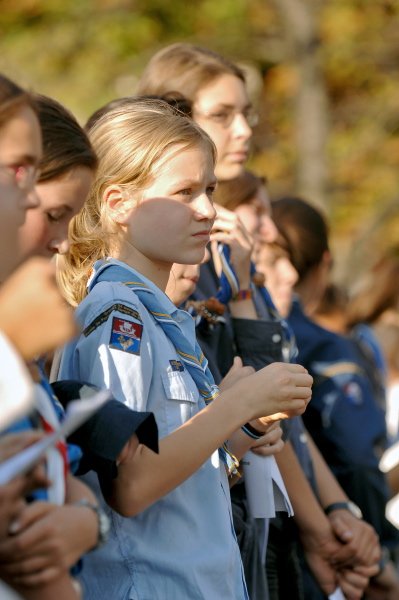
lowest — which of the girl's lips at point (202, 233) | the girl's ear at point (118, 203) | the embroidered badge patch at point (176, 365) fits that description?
the embroidered badge patch at point (176, 365)

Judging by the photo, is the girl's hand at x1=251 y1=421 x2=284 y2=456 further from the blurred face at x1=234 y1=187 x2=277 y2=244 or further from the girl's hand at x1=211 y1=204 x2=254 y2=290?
the blurred face at x1=234 y1=187 x2=277 y2=244

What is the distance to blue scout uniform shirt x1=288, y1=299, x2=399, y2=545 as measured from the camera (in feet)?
15.1

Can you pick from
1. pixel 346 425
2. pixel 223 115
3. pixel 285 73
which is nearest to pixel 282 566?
pixel 346 425

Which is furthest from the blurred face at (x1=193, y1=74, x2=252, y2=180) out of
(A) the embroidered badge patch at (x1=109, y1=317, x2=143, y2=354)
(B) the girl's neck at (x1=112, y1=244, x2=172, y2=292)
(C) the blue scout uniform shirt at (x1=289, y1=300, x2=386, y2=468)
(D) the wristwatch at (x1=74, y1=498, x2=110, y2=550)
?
(D) the wristwatch at (x1=74, y1=498, x2=110, y2=550)

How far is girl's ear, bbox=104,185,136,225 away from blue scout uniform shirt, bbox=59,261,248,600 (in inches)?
11.7

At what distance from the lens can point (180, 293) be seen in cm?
331

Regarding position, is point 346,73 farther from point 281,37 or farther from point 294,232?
point 294,232

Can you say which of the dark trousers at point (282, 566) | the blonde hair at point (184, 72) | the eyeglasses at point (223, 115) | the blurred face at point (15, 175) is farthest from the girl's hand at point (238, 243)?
the blurred face at point (15, 175)

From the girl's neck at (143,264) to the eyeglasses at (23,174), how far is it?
0.81 meters

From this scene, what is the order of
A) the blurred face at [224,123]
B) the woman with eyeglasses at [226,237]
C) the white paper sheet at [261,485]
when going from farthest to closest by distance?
the blurred face at [224,123], the woman with eyeglasses at [226,237], the white paper sheet at [261,485]

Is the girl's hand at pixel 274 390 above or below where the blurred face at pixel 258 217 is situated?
above

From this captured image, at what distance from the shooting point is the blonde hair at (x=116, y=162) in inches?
117

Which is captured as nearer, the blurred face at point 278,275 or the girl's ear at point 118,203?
the girl's ear at point 118,203

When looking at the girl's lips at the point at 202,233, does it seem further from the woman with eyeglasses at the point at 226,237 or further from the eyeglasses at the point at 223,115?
the eyeglasses at the point at 223,115
